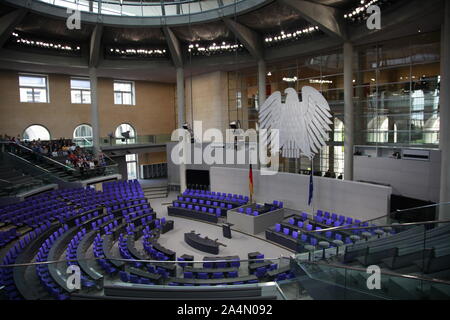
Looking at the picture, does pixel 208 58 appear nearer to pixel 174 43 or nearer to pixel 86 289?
pixel 174 43

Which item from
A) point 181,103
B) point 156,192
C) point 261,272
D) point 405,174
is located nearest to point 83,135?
point 156,192

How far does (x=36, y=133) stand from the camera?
78.1 feet

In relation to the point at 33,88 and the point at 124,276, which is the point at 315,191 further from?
the point at 33,88

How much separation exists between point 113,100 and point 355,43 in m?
19.8

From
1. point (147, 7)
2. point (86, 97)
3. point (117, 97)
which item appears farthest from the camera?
point (117, 97)

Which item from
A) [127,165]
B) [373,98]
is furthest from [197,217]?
[127,165]

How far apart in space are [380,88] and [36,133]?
23298 millimetres

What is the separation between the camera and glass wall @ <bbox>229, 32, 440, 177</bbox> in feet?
49.2

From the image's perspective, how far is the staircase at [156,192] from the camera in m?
24.1

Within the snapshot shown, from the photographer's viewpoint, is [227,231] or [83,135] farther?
[83,135]

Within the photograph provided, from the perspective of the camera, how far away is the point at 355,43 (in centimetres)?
1705

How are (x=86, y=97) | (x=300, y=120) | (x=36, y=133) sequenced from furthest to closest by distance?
(x=86, y=97) < (x=36, y=133) < (x=300, y=120)

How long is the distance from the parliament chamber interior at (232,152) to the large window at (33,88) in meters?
0.12

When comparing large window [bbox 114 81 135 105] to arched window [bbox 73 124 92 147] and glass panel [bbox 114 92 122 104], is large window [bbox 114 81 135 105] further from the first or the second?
arched window [bbox 73 124 92 147]
